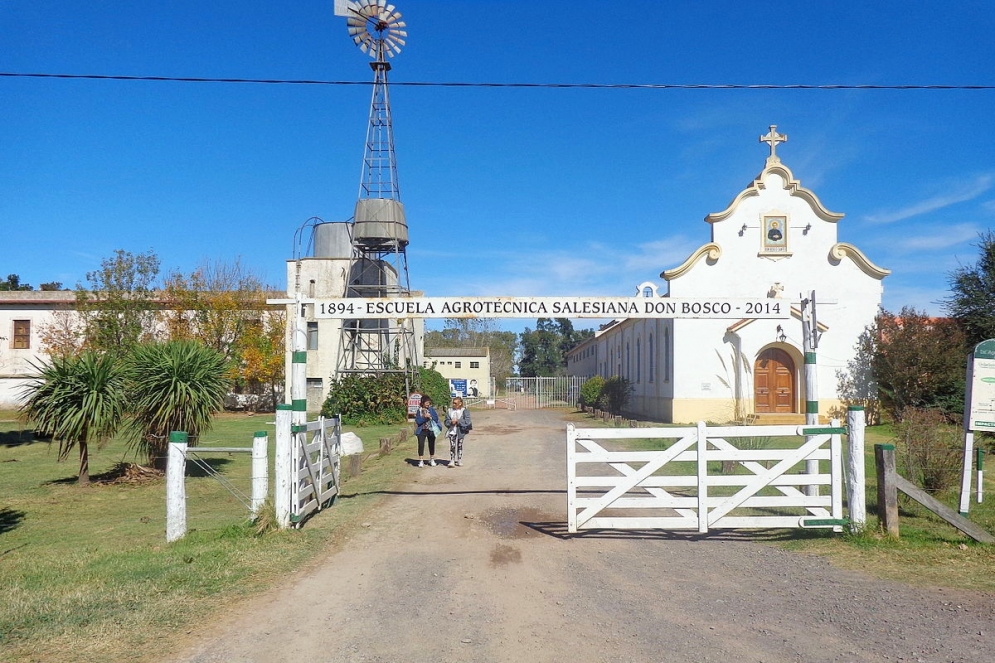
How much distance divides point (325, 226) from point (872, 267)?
1169 inches

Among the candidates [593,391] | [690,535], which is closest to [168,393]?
[690,535]

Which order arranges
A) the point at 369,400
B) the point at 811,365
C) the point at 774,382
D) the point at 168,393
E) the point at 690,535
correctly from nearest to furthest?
the point at 690,535, the point at 811,365, the point at 168,393, the point at 774,382, the point at 369,400

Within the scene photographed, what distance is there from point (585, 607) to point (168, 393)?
36.9 feet

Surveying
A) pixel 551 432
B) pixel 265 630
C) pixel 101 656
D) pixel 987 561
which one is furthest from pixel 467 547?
pixel 551 432

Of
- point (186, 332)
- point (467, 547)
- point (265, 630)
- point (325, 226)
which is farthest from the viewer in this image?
point (325, 226)

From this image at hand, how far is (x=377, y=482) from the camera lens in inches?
556

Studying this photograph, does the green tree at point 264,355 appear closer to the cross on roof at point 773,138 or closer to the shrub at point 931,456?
the cross on roof at point 773,138

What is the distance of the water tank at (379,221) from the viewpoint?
3294cm

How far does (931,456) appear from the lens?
11.3m

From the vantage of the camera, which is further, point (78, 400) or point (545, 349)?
point (545, 349)

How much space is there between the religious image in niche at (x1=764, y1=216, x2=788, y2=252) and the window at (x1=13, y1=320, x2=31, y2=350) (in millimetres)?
39715

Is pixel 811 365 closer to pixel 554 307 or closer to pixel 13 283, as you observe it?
pixel 554 307

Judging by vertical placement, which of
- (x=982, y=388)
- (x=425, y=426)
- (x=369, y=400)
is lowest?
(x=369, y=400)

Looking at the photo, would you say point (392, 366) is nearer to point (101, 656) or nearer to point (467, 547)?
point (467, 547)
